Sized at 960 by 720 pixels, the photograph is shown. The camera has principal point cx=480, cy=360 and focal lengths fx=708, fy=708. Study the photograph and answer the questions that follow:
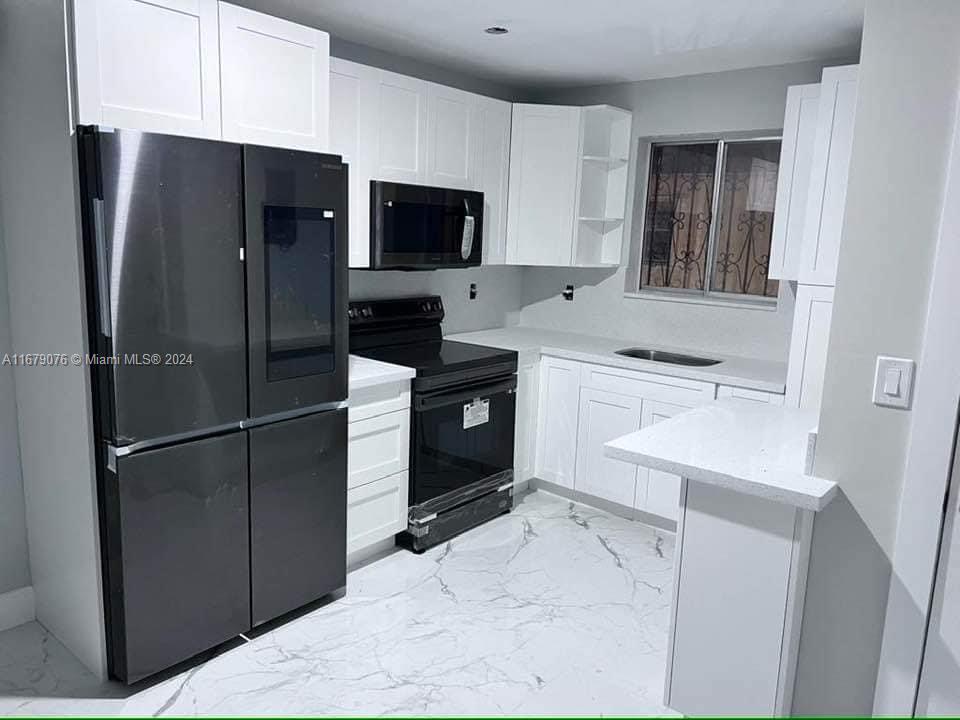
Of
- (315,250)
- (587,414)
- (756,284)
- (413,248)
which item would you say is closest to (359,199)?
(413,248)

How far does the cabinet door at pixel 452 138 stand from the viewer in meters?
3.53

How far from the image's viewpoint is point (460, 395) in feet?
11.3

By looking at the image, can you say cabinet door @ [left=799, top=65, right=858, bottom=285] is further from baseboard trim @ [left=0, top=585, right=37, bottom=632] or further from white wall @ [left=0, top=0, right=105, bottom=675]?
baseboard trim @ [left=0, top=585, right=37, bottom=632]

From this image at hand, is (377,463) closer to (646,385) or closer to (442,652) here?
(442,652)

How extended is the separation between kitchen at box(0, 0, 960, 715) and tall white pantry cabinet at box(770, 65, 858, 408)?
2 cm

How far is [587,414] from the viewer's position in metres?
3.86

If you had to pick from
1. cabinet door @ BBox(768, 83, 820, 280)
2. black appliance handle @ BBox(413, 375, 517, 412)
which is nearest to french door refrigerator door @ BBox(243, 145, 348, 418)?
black appliance handle @ BBox(413, 375, 517, 412)

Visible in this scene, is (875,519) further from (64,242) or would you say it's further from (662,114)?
(662,114)

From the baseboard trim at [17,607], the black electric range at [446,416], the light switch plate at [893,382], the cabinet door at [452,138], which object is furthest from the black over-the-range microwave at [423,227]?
the light switch plate at [893,382]

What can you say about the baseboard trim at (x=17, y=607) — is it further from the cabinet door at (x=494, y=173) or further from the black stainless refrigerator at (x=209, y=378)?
the cabinet door at (x=494, y=173)

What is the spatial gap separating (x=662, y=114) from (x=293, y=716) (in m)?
3.51

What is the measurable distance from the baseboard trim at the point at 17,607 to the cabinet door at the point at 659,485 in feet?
9.05

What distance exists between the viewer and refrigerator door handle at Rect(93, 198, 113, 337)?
2.05m

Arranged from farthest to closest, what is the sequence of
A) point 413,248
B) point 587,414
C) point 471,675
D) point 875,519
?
point 587,414 → point 413,248 → point 471,675 → point 875,519
